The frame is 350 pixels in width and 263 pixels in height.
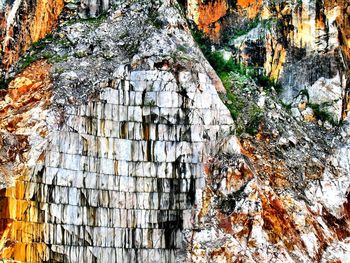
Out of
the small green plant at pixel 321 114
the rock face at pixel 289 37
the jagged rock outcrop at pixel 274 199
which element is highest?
the rock face at pixel 289 37

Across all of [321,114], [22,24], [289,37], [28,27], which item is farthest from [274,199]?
[22,24]

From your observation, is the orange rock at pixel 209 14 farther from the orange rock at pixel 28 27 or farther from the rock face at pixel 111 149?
the orange rock at pixel 28 27

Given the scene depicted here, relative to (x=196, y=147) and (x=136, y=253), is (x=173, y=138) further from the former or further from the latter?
(x=136, y=253)

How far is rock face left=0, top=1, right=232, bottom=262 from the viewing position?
90.0ft

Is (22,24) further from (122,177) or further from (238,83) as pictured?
(122,177)

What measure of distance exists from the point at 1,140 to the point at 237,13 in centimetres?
1306

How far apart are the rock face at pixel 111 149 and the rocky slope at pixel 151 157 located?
0.13 feet

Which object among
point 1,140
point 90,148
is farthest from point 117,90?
point 1,140

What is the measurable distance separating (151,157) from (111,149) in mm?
1528

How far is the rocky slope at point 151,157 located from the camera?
27.8 meters

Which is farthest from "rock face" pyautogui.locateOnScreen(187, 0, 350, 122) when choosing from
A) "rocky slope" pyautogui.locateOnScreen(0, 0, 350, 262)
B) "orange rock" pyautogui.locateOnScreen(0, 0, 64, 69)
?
"orange rock" pyautogui.locateOnScreen(0, 0, 64, 69)

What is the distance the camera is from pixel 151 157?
1149 inches

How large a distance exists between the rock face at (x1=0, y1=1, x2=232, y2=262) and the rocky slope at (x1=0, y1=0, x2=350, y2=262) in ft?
0.13

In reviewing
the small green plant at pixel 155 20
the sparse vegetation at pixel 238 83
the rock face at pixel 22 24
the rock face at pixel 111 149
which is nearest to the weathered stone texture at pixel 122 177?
the rock face at pixel 111 149
